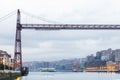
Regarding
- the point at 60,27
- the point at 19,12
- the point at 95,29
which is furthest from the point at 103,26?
the point at 19,12

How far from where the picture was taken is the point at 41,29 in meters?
95.6

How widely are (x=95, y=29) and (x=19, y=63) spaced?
17.4m

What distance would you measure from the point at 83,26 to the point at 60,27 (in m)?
4.99

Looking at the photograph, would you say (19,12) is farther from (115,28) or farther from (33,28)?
(115,28)

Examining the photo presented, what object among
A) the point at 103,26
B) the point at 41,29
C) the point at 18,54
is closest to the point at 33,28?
the point at 41,29

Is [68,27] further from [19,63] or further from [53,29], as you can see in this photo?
[19,63]

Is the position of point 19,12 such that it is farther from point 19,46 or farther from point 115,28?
point 115,28

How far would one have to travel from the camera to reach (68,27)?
98938 millimetres

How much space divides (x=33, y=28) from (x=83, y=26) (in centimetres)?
1093

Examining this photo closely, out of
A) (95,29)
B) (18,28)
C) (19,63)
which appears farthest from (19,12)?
(95,29)

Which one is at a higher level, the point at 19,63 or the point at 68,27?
the point at 68,27

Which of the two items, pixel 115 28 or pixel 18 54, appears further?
pixel 115 28

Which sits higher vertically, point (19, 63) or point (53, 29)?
point (53, 29)

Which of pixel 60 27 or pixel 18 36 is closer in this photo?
pixel 18 36
